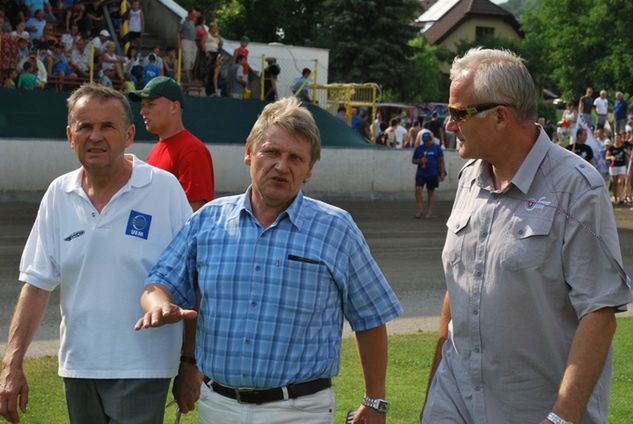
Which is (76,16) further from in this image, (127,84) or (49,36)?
(127,84)

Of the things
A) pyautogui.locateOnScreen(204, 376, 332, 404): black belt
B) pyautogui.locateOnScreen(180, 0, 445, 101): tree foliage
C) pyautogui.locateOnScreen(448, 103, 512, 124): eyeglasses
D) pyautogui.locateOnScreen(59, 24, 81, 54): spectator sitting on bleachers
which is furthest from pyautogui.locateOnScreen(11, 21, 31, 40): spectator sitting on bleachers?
pyautogui.locateOnScreen(180, 0, 445, 101): tree foliage

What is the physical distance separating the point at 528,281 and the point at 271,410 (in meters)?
0.99

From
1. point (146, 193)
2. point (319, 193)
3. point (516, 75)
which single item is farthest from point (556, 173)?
point (319, 193)

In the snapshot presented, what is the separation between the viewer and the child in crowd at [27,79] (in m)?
23.3

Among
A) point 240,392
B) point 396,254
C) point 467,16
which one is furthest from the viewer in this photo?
point 467,16

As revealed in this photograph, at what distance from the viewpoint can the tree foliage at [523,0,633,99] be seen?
77875 mm

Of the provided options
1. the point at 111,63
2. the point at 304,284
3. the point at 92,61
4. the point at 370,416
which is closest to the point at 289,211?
the point at 304,284

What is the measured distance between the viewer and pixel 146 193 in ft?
15.5

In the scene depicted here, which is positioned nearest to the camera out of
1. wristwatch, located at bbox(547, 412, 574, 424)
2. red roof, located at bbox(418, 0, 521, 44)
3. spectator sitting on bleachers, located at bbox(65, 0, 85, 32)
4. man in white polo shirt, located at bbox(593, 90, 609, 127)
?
wristwatch, located at bbox(547, 412, 574, 424)

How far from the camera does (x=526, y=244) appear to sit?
12.4 ft

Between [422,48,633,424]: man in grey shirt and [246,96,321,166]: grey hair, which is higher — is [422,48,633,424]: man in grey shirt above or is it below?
below

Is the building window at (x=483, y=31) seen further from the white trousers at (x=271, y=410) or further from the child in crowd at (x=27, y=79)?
the white trousers at (x=271, y=410)

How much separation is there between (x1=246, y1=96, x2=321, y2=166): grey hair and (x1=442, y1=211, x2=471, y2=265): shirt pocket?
567 millimetres

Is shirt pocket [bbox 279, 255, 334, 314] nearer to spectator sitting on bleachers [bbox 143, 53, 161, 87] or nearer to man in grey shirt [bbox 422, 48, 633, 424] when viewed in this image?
man in grey shirt [bbox 422, 48, 633, 424]
